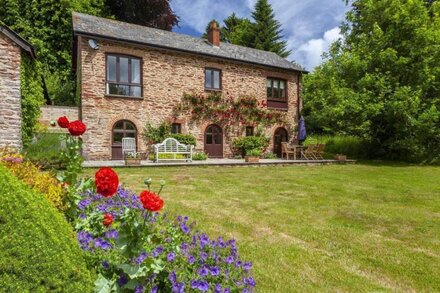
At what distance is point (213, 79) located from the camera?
61.0 ft

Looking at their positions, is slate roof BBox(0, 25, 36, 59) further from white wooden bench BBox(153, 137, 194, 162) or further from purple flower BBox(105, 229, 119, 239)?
purple flower BBox(105, 229, 119, 239)

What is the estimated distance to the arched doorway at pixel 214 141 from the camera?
18.2 metres

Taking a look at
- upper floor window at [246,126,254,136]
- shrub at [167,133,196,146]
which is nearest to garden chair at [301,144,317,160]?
upper floor window at [246,126,254,136]

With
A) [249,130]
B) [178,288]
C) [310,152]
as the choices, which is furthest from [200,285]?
[249,130]

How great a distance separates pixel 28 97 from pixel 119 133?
4712mm

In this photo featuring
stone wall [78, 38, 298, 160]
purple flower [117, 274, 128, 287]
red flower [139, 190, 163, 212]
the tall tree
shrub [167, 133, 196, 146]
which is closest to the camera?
red flower [139, 190, 163, 212]

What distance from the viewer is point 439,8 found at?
1838 centimetres

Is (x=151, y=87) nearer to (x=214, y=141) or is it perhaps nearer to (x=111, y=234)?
(x=214, y=141)

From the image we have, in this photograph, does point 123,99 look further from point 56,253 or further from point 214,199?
point 56,253

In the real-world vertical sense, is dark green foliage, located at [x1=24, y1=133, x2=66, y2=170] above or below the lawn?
above

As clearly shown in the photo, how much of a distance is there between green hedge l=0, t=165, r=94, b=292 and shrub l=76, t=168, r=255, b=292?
345 mm

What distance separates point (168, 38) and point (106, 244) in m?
17.3

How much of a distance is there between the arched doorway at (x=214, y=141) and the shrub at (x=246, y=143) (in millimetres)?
942

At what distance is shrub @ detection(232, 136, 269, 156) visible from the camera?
1889 centimetres
